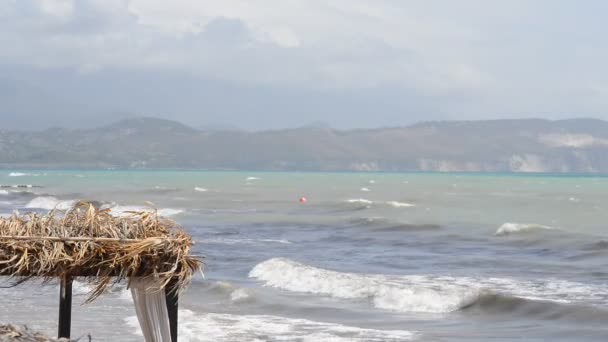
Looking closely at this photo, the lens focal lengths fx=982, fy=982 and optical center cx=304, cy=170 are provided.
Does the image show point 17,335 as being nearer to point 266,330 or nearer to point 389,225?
point 266,330

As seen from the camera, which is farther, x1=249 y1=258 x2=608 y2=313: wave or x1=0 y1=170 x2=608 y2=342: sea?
x1=249 y1=258 x2=608 y2=313: wave

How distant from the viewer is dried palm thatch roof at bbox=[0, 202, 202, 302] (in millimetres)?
6234

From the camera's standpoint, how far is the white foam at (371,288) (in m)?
16.9

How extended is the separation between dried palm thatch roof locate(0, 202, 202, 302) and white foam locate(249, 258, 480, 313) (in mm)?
10533

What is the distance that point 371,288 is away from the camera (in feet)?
59.4

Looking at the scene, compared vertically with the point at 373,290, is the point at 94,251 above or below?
above

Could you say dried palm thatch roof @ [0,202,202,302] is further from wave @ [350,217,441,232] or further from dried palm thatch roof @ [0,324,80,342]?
wave @ [350,217,441,232]

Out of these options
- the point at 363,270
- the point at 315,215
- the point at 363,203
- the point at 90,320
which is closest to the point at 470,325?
the point at 90,320

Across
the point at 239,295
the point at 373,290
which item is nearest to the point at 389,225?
the point at 373,290

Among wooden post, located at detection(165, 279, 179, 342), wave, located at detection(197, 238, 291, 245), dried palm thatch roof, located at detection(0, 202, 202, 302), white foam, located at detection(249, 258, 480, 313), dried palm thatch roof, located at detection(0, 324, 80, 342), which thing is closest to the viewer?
dried palm thatch roof, located at detection(0, 324, 80, 342)

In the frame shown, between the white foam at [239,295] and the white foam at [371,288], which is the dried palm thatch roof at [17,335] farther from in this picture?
the white foam at [239,295]

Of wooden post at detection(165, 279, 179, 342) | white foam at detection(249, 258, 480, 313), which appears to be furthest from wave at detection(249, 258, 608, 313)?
wooden post at detection(165, 279, 179, 342)

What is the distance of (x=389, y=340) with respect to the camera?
43.1ft

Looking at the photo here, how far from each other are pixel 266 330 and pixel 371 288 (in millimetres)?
4472
